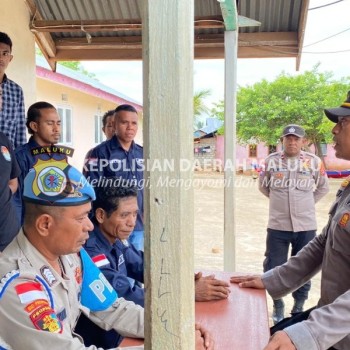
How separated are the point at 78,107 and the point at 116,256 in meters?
10.3

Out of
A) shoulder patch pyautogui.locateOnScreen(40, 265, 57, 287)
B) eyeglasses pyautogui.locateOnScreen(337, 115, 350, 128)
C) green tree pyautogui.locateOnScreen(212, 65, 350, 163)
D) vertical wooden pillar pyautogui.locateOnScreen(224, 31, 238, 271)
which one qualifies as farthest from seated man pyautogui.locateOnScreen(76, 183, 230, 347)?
green tree pyautogui.locateOnScreen(212, 65, 350, 163)

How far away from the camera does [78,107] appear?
38.4 ft

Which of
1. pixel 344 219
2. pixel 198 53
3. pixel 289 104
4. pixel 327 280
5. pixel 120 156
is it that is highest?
pixel 289 104

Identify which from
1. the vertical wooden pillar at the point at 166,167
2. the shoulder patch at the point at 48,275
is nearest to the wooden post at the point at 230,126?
the shoulder patch at the point at 48,275

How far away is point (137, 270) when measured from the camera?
2182mm

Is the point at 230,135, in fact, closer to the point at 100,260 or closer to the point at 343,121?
the point at 343,121

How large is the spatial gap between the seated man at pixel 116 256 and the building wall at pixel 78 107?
7.86 m

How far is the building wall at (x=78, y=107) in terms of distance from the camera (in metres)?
9.88

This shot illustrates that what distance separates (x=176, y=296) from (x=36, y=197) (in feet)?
2.32

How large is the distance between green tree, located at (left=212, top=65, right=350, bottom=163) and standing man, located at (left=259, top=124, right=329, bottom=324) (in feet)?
50.0

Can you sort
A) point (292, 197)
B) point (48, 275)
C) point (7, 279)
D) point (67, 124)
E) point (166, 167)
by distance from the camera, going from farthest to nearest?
1. point (67, 124)
2. point (292, 197)
3. point (48, 275)
4. point (7, 279)
5. point (166, 167)

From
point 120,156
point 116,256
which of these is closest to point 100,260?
point 116,256

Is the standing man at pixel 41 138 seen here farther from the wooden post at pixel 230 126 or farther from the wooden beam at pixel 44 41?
the wooden beam at pixel 44 41

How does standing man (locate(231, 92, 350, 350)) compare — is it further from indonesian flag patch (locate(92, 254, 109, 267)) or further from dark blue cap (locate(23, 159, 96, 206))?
dark blue cap (locate(23, 159, 96, 206))
